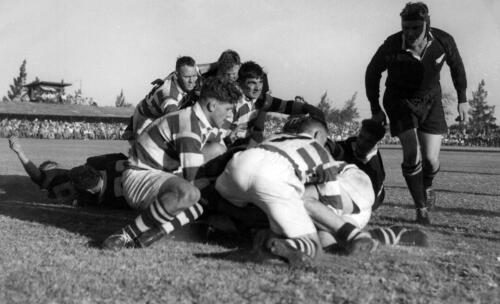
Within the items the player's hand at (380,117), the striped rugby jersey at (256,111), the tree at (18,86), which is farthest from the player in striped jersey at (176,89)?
the tree at (18,86)

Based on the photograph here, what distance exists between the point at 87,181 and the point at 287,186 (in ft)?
11.1

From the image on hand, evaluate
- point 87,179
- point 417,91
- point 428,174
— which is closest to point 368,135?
point 417,91

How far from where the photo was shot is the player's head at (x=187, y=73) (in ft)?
22.4

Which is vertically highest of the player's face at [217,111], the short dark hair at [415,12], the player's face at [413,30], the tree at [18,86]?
the short dark hair at [415,12]

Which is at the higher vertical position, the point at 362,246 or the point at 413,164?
the point at 413,164

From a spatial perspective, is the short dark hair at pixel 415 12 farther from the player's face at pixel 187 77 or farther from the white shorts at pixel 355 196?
the player's face at pixel 187 77

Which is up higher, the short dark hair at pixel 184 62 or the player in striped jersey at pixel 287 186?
the short dark hair at pixel 184 62

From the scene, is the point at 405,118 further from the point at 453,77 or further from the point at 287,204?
the point at 287,204

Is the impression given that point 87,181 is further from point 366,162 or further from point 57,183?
point 366,162

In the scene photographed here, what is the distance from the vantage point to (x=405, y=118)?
635 centimetres

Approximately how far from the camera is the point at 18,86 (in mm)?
105438

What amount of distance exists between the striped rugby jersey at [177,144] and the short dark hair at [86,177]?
1.93m

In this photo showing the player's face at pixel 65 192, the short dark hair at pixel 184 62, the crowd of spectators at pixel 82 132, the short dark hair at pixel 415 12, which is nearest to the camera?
the short dark hair at pixel 415 12

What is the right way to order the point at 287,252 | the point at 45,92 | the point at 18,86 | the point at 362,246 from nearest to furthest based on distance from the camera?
the point at 287,252 → the point at 362,246 → the point at 45,92 → the point at 18,86
